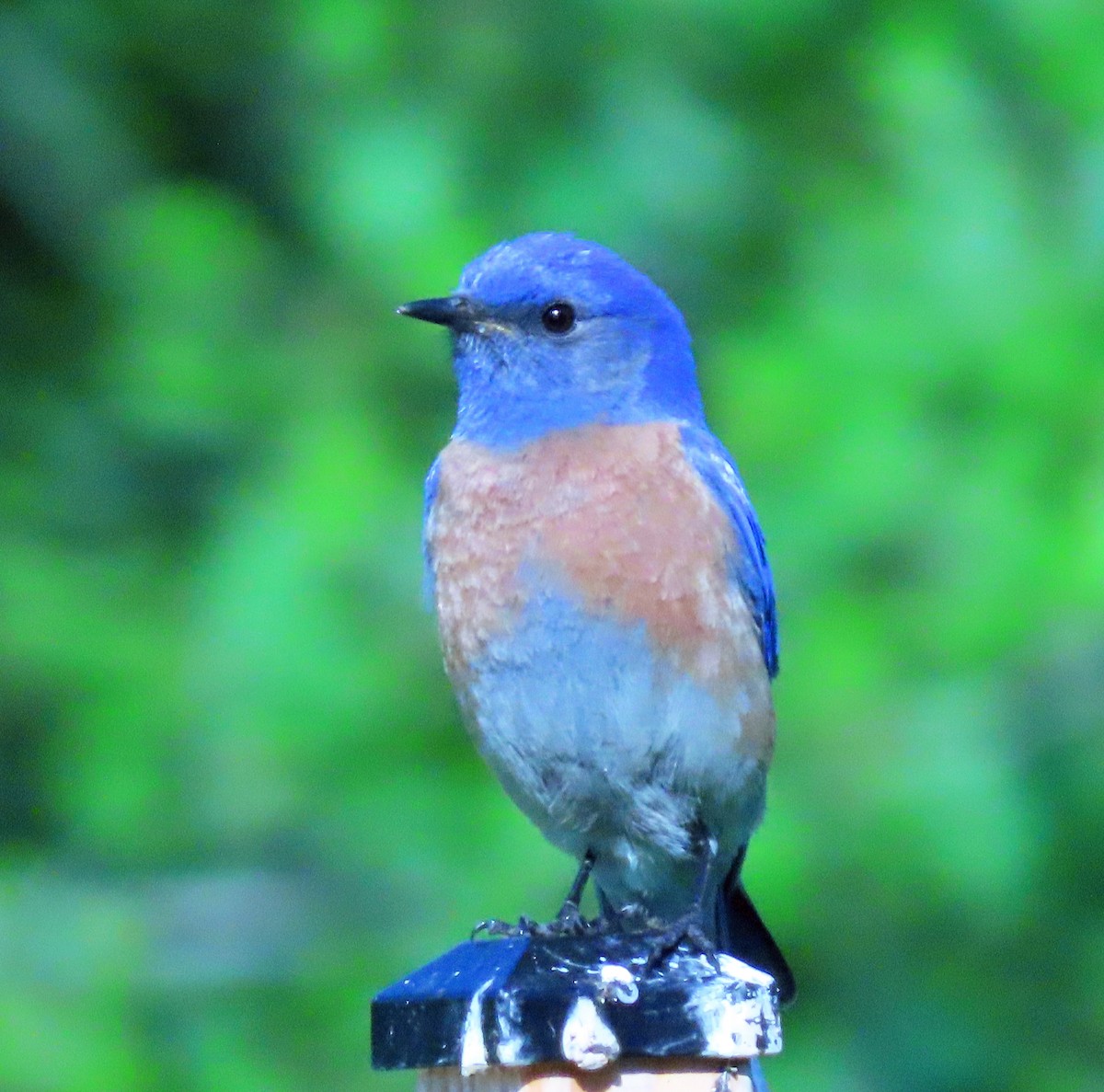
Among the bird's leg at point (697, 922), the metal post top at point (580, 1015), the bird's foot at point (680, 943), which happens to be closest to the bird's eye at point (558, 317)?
the bird's leg at point (697, 922)

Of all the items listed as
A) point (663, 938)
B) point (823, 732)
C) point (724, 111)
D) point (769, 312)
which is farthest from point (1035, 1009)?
point (663, 938)

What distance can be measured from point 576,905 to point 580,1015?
138 cm

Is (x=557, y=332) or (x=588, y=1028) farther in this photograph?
(x=557, y=332)

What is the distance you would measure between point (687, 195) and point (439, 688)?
177 centimetres

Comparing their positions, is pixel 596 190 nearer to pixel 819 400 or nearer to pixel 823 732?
pixel 819 400

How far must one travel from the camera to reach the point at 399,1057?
217cm

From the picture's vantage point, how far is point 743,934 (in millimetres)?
3705

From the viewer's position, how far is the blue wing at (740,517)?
143 inches

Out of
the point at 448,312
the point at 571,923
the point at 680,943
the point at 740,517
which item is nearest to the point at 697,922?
the point at 571,923

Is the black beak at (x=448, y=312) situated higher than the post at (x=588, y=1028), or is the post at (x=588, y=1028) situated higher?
the black beak at (x=448, y=312)

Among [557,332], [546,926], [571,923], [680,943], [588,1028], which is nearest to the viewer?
[588,1028]

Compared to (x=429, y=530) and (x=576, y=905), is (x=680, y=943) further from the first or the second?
(x=429, y=530)

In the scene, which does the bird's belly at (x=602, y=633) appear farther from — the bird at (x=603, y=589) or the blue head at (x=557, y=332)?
the blue head at (x=557, y=332)

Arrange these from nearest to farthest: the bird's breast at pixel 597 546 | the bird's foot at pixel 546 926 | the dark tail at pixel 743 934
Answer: the bird's foot at pixel 546 926, the bird's breast at pixel 597 546, the dark tail at pixel 743 934
